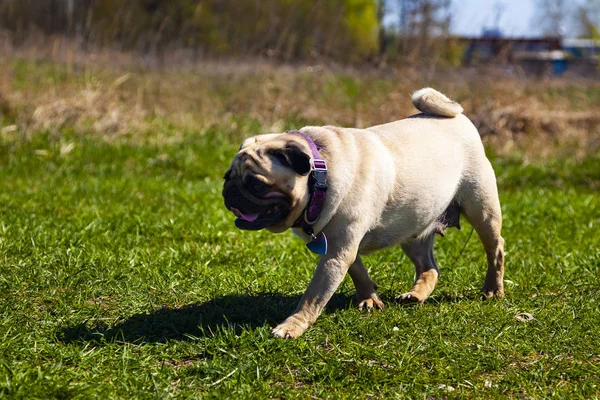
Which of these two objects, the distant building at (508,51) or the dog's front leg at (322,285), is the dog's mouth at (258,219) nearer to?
the dog's front leg at (322,285)

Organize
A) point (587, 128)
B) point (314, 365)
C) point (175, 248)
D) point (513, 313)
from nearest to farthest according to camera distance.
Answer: point (314, 365)
point (513, 313)
point (175, 248)
point (587, 128)

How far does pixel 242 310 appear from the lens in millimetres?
4207

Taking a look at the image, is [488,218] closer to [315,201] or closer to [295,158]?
[315,201]

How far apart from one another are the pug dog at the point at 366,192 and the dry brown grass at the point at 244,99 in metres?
5.83

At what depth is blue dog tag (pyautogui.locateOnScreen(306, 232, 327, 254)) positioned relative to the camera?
3.86 metres

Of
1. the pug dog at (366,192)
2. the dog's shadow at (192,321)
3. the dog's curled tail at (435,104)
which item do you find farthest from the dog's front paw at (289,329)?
the dog's curled tail at (435,104)

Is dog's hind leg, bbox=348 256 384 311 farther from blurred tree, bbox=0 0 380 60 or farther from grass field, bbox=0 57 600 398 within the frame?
blurred tree, bbox=0 0 380 60

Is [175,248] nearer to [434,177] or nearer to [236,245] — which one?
[236,245]

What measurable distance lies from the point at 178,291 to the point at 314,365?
4.28 feet

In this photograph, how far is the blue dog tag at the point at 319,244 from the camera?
3.86 meters

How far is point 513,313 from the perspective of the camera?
14.1 ft

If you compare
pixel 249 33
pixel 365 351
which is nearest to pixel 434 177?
pixel 365 351

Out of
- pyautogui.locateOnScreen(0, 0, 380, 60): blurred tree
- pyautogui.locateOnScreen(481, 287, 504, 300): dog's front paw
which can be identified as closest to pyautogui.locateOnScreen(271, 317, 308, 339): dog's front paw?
pyautogui.locateOnScreen(481, 287, 504, 300): dog's front paw

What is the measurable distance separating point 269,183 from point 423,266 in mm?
1504
